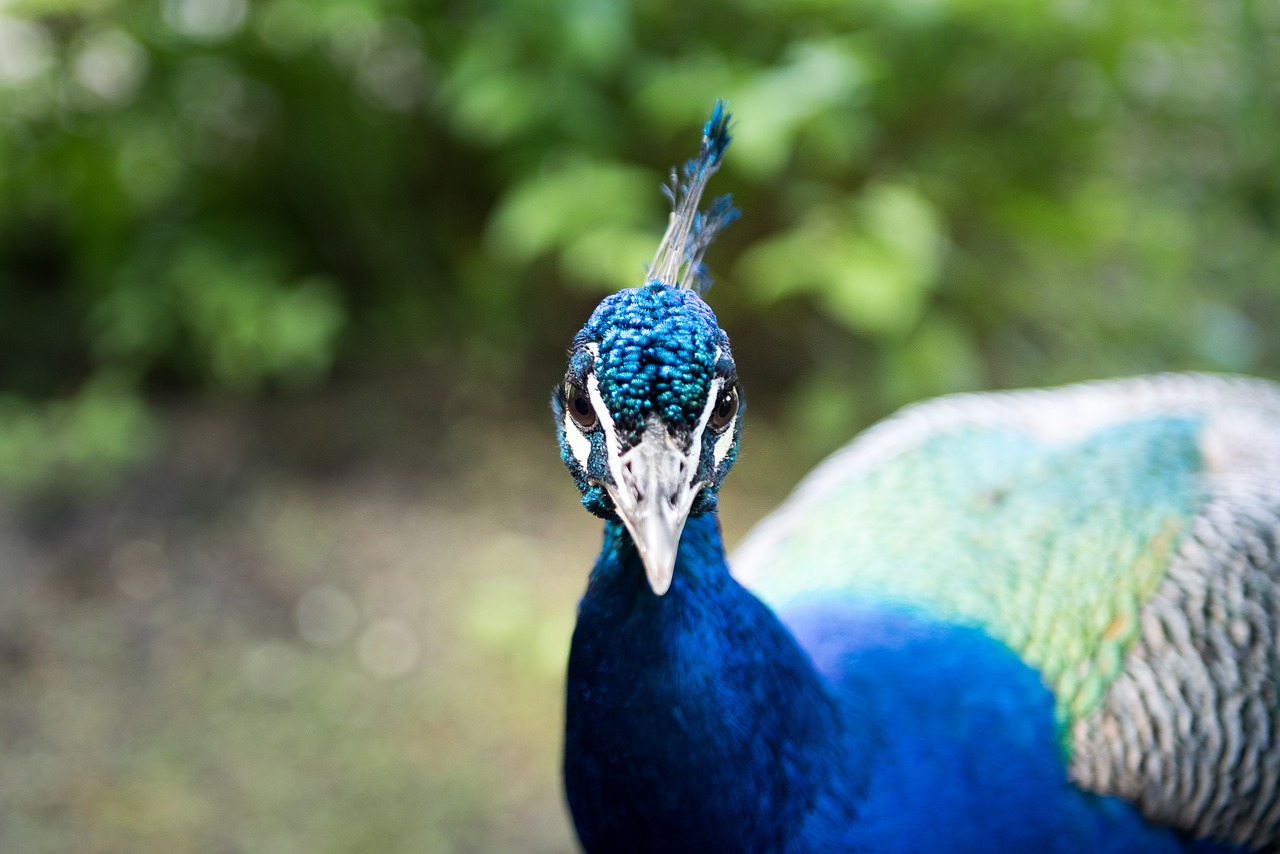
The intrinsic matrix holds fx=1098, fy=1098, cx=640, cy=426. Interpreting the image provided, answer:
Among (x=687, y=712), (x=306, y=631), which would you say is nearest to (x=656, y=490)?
(x=687, y=712)

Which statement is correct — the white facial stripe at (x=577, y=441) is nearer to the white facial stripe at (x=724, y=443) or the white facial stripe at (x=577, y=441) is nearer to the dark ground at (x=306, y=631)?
the white facial stripe at (x=724, y=443)

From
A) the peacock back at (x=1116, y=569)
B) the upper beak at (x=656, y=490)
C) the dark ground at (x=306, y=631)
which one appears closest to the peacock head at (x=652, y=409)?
the upper beak at (x=656, y=490)

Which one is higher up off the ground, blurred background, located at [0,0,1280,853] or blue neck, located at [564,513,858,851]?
blurred background, located at [0,0,1280,853]

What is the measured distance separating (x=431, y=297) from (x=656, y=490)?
2528 millimetres

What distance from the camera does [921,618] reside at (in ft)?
5.01

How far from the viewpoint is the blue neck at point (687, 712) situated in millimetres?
1139

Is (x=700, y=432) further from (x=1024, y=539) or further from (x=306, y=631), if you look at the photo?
(x=306, y=631)

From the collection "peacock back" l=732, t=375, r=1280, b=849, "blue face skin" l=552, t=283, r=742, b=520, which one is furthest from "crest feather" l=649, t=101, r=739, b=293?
"peacock back" l=732, t=375, r=1280, b=849

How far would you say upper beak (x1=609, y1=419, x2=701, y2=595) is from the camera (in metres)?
0.92

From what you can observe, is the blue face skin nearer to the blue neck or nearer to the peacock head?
the peacock head

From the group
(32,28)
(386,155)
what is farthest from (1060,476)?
(32,28)

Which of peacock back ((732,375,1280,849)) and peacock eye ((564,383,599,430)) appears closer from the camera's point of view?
peacock eye ((564,383,599,430))

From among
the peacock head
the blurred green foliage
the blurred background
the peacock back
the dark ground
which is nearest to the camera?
the peacock head

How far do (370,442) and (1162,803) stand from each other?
7.41 feet
